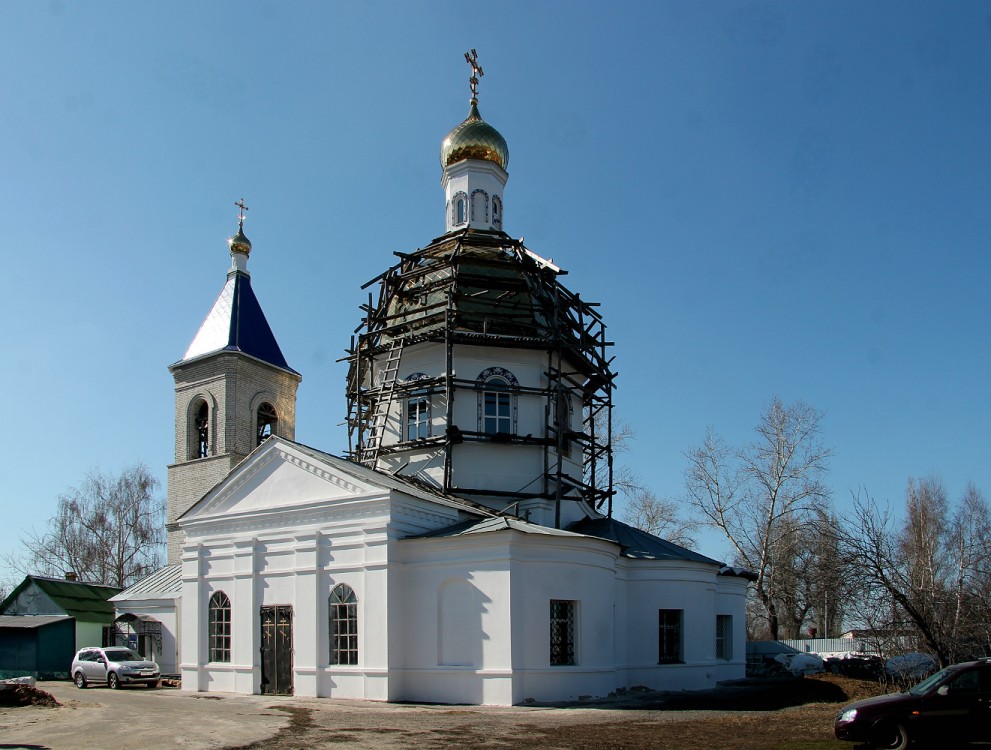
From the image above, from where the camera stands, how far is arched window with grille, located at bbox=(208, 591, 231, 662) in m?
21.4

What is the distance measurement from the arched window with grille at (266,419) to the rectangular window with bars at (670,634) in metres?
16.6

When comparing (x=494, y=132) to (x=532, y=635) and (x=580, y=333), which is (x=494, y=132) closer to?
(x=580, y=333)

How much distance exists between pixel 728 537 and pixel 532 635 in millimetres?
20928

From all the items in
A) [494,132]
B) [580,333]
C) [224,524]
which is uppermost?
[494,132]

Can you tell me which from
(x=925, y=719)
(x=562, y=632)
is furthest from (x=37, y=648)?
(x=925, y=719)

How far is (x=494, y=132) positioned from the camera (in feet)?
92.3

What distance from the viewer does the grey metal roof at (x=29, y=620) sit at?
28.0m

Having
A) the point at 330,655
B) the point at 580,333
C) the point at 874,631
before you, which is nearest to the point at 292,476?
the point at 330,655

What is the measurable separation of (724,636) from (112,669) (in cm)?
1618

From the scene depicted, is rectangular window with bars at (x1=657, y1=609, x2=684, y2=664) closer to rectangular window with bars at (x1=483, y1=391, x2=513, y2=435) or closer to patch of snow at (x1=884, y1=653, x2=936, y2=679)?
patch of snow at (x1=884, y1=653, x2=936, y2=679)

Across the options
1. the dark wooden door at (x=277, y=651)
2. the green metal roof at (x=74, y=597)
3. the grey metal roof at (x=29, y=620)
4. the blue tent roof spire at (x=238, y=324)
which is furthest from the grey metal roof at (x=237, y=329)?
the dark wooden door at (x=277, y=651)

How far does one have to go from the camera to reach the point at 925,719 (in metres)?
11.4

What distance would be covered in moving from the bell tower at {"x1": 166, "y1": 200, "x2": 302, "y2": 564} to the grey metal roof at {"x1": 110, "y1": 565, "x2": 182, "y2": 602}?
1.76 m

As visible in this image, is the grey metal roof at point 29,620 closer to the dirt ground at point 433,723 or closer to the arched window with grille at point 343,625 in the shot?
the dirt ground at point 433,723
